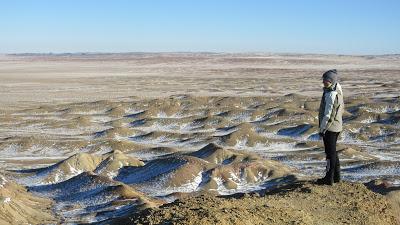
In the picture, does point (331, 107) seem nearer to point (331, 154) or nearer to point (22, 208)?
point (331, 154)

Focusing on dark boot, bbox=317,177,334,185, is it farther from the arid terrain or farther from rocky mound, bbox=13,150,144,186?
rocky mound, bbox=13,150,144,186

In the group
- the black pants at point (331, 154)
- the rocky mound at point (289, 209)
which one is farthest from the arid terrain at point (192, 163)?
the black pants at point (331, 154)

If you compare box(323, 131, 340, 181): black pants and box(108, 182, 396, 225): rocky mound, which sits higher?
box(323, 131, 340, 181): black pants

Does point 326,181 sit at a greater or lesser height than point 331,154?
lesser

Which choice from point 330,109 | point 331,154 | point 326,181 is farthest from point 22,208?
point 330,109

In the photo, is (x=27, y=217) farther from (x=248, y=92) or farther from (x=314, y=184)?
(x=248, y=92)

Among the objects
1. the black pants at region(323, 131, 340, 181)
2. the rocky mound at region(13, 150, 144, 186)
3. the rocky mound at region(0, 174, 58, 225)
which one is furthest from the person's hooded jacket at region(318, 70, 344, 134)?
the rocky mound at region(13, 150, 144, 186)
